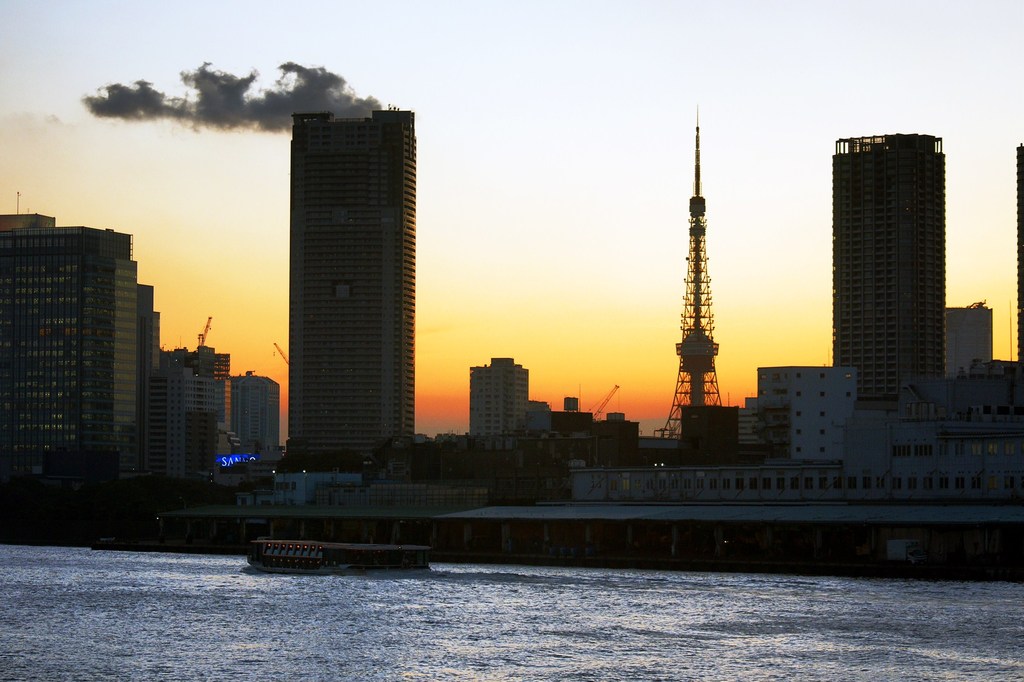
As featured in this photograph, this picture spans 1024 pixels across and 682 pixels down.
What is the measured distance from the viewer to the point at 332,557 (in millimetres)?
156500

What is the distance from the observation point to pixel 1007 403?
187875 mm

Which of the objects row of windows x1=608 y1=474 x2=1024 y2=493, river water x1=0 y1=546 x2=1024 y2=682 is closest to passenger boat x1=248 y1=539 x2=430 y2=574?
river water x1=0 y1=546 x2=1024 y2=682

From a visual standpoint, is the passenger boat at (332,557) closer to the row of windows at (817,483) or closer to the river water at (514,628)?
the river water at (514,628)

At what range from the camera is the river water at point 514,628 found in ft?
297

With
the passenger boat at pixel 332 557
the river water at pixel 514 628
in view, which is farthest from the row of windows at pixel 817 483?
the passenger boat at pixel 332 557

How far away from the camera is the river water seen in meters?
90.6

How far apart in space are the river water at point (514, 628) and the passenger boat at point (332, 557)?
365 cm

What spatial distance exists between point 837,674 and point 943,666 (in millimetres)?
6571

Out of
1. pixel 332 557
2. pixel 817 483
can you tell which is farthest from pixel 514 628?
pixel 817 483

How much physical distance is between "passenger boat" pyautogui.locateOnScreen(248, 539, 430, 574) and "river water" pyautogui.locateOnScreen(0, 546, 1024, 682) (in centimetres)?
365

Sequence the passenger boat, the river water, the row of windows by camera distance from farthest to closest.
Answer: the row of windows
the passenger boat
the river water

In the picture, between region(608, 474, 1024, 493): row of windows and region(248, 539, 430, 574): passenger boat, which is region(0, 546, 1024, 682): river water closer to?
region(248, 539, 430, 574): passenger boat

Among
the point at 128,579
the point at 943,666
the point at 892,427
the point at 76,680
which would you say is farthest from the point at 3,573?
the point at 943,666

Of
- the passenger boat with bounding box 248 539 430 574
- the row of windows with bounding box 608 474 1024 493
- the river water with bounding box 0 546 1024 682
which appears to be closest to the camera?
the river water with bounding box 0 546 1024 682
